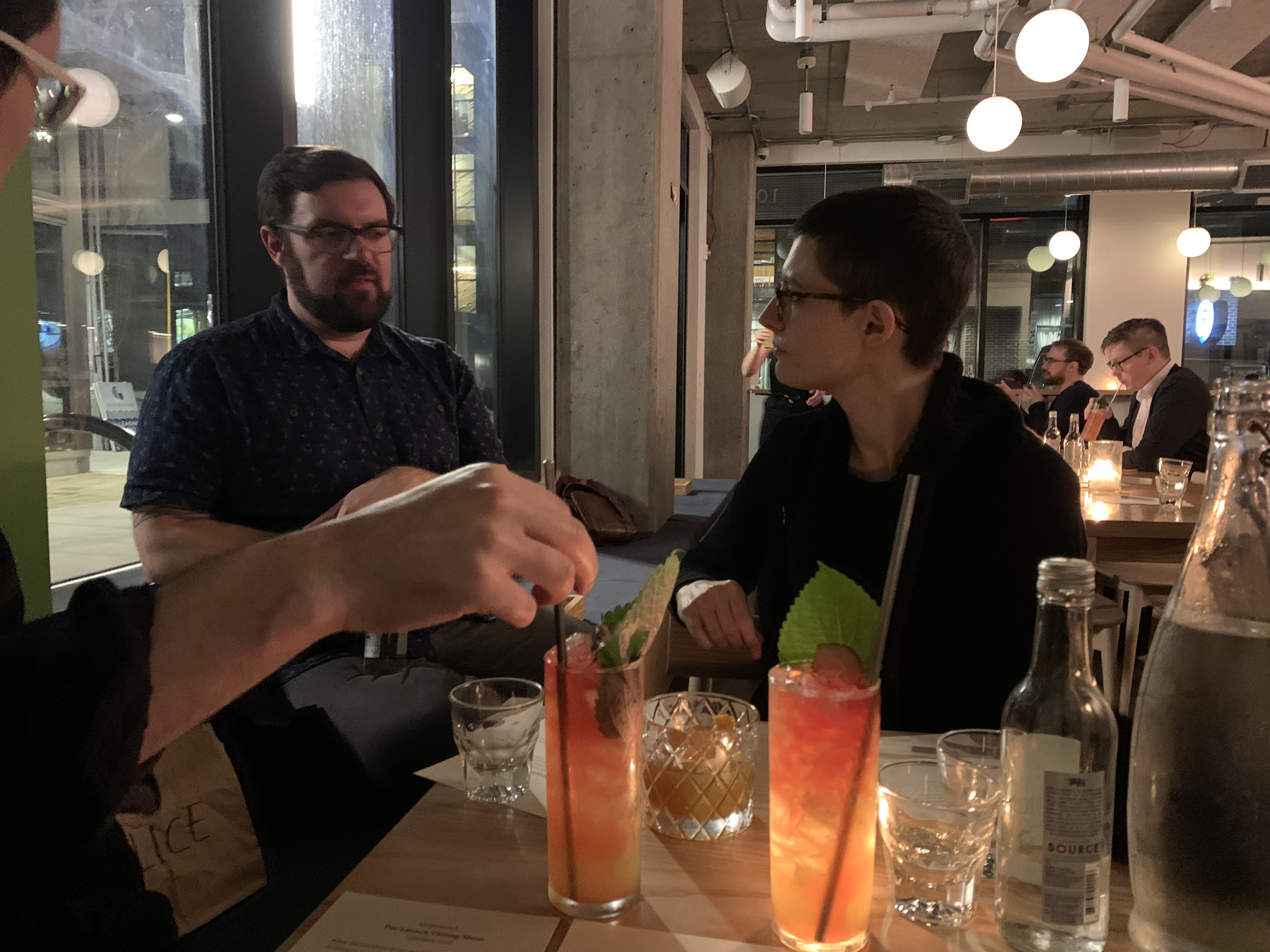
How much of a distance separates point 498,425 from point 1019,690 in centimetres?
395

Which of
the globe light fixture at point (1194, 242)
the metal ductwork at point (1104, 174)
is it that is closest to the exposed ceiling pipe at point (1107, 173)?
the metal ductwork at point (1104, 174)

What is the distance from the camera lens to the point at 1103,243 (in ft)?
29.6

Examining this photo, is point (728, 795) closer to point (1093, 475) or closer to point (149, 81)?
point (149, 81)

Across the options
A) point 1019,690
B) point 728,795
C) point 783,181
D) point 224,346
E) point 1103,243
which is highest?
point 783,181

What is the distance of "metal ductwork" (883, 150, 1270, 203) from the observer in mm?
7805

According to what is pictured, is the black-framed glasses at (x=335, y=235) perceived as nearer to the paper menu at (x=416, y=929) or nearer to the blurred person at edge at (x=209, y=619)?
the blurred person at edge at (x=209, y=619)

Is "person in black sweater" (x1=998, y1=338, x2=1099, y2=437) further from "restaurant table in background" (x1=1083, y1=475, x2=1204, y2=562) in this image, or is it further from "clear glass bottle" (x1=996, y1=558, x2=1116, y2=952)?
"clear glass bottle" (x1=996, y1=558, x2=1116, y2=952)

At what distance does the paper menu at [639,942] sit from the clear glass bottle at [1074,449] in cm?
359

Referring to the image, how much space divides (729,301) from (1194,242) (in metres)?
4.24

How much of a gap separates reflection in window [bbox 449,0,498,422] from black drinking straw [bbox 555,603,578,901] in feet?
11.5

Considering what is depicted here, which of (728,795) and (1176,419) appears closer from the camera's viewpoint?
(728,795)

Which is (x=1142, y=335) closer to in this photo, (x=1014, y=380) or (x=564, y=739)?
(x=1014, y=380)

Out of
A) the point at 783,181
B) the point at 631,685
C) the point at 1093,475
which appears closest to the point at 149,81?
the point at 631,685

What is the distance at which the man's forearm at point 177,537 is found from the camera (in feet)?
5.44
